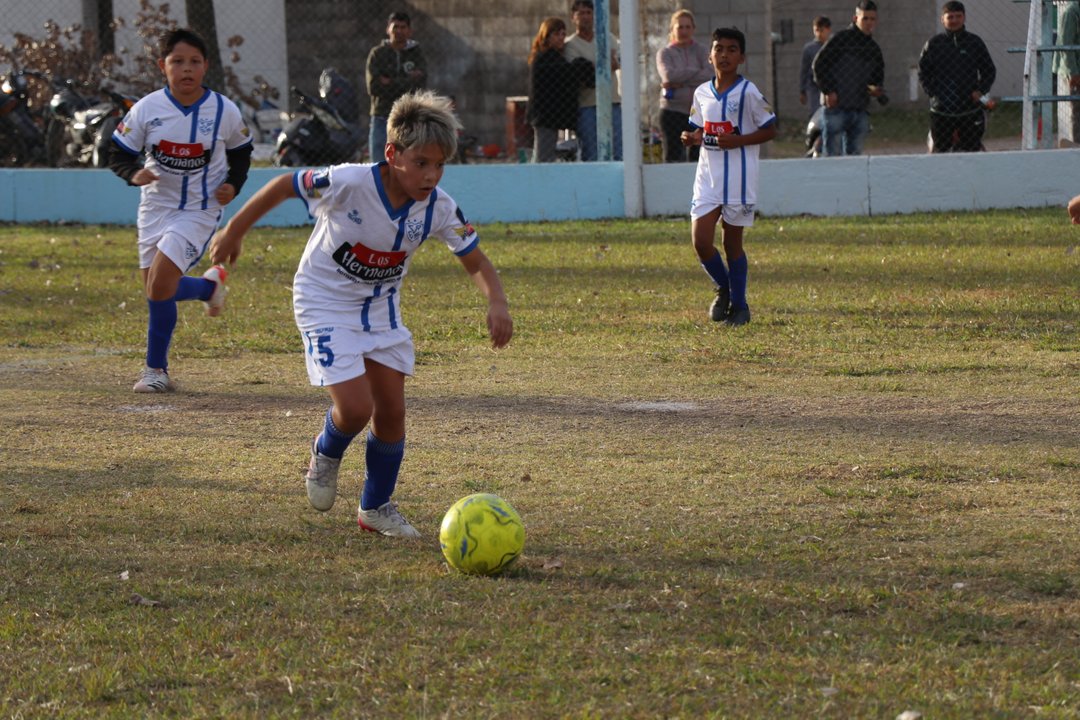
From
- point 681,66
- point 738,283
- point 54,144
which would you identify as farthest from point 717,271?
point 54,144

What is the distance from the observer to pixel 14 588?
4.78 metres

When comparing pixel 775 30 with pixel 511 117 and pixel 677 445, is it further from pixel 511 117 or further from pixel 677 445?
pixel 677 445

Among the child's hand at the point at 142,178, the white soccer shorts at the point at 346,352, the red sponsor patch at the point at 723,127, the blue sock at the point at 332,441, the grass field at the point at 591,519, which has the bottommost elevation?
the grass field at the point at 591,519

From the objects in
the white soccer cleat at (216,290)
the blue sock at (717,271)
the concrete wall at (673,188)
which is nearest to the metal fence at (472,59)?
the concrete wall at (673,188)

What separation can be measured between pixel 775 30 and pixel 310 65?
23.0ft

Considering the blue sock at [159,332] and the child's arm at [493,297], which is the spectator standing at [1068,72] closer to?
the blue sock at [159,332]

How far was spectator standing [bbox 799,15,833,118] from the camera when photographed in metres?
17.2

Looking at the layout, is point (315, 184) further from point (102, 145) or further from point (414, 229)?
point (102, 145)

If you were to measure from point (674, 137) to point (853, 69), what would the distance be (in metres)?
1.95

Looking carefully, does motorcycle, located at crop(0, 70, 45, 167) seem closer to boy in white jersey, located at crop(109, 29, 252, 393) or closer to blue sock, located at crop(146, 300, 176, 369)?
boy in white jersey, located at crop(109, 29, 252, 393)

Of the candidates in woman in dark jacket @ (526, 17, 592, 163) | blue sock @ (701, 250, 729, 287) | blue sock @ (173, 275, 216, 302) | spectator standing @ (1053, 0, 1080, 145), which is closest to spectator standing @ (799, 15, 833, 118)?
spectator standing @ (1053, 0, 1080, 145)

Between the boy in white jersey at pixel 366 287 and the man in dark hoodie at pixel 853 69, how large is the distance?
1083 cm

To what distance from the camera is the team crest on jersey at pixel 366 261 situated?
Answer: 17.6 ft

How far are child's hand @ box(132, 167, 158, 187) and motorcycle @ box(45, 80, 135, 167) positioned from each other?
9.72m
